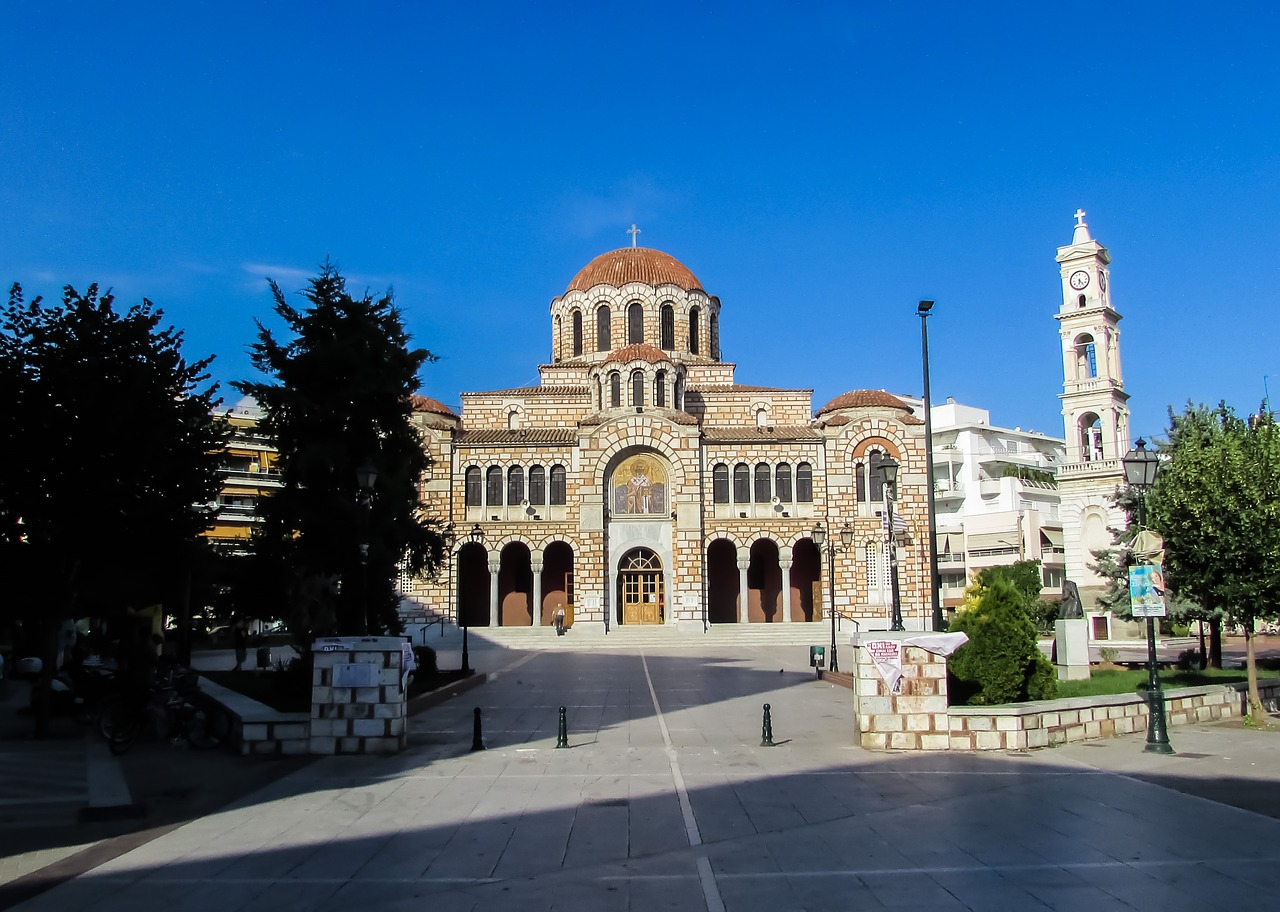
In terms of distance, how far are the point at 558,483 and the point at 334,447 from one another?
2462 centimetres

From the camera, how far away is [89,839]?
8406mm

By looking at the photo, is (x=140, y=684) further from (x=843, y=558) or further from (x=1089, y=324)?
(x=1089, y=324)

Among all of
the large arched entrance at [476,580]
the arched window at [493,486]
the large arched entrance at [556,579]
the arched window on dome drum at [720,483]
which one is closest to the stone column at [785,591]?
the arched window on dome drum at [720,483]

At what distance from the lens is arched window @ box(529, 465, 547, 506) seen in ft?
137

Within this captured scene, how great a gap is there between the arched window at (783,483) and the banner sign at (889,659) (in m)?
30.1

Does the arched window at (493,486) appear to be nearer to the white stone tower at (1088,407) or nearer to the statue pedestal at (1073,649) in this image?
the white stone tower at (1088,407)

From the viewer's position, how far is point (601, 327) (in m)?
47.7

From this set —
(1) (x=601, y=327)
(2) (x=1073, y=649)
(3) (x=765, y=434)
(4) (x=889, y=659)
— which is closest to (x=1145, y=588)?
(4) (x=889, y=659)

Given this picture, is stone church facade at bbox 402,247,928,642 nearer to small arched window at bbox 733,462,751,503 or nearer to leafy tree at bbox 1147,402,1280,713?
small arched window at bbox 733,462,751,503

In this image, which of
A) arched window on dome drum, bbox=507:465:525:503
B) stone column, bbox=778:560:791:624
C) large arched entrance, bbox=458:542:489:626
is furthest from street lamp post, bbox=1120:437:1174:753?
large arched entrance, bbox=458:542:489:626

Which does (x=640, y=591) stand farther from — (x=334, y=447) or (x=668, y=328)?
(x=334, y=447)

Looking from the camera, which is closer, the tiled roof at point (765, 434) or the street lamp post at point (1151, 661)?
the street lamp post at point (1151, 661)

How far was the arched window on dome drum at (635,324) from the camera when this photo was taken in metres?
47.1

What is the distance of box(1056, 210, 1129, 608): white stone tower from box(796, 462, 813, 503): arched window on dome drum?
10.6 meters
